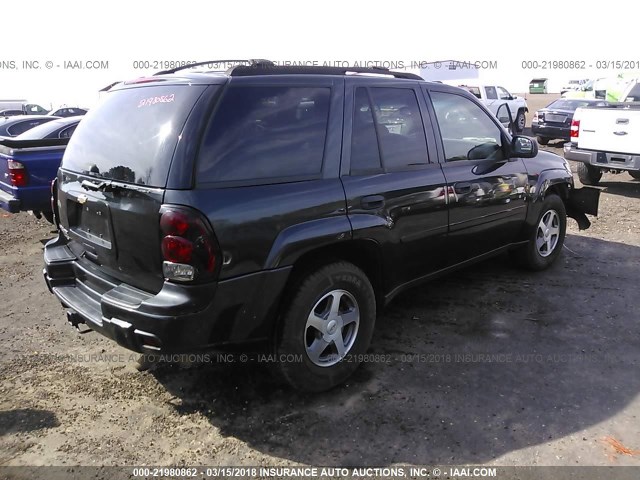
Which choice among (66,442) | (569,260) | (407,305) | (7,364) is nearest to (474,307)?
(407,305)

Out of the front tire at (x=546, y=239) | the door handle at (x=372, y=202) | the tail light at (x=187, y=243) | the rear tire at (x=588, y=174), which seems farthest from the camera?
the rear tire at (x=588, y=174)

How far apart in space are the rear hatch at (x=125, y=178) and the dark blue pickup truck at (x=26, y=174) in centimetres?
339

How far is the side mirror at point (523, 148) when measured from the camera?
446 centimetres

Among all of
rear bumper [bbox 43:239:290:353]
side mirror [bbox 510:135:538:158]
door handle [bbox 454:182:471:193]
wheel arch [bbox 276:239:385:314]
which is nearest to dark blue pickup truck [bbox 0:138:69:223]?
rear bumper [bbox 43:239:290:353]

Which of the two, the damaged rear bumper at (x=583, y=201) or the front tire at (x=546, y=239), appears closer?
the front tire at (x=546, y=239)

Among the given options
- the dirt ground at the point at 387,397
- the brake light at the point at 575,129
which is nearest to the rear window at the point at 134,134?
the dirt ground at the point at 387,397

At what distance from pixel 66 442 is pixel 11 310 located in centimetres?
226

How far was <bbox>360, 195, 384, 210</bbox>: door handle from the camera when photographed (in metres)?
3.25

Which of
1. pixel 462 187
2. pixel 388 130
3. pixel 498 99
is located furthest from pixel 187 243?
pixel 498 99

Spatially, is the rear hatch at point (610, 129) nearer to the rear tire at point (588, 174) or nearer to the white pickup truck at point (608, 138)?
the white pickup truck at point (608, 138)

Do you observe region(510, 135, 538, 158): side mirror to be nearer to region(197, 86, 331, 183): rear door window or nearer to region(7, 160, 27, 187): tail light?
region(197, 86, 331, 183): rear door window

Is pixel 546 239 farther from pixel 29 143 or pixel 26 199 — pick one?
pixel 29 143

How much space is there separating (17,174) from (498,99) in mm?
17127

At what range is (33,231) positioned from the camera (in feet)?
24.3
